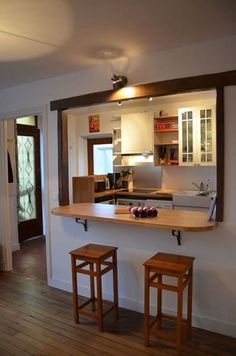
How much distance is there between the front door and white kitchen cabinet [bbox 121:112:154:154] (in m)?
1.86

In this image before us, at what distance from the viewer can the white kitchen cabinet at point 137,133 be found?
4789 mm

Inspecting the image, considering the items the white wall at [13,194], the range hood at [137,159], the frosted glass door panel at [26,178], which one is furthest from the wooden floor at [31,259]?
the range hood at [137,159]

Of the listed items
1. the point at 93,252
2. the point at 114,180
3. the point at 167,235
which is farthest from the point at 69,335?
the point at 114,180

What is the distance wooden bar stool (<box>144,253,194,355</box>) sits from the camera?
2.23 m

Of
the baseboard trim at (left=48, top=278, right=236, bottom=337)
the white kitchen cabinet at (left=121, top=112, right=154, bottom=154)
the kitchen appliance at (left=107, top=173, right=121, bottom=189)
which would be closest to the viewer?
the baseboard trim at (left=48, top=278, right=236, bottom=337)

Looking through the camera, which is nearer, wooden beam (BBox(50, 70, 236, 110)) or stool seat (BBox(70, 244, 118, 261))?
wooden beam (BBox(50, 70, 236, 110))

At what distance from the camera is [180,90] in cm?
259

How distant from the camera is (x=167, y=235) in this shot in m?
2.76

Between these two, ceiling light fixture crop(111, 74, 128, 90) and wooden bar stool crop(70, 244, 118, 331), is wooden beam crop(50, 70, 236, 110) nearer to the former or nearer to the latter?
ceiling light fixture crop(111, 74, 128, 90)

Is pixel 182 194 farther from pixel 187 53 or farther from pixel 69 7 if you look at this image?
pixel 69 7

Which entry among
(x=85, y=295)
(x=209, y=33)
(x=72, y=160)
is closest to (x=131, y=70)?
(x=209, y=33)

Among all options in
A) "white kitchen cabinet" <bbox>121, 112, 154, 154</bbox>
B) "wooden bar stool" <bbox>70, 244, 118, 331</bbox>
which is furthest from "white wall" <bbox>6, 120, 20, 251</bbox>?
"wooden bar stool" <bbox>70, 244, 118, 331</bbox>

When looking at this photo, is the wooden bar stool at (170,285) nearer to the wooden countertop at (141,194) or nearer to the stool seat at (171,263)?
the stool seat at (171,263)

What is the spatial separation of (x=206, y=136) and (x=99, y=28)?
102 inches
